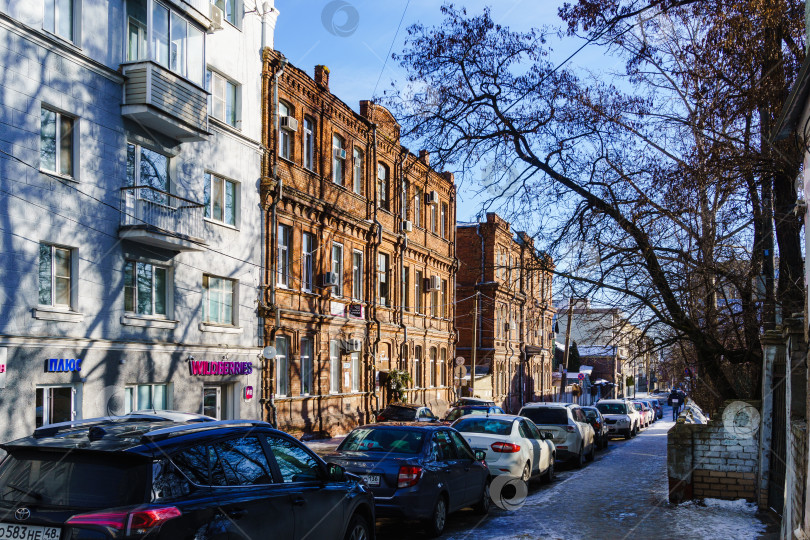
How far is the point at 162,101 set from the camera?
1900cm

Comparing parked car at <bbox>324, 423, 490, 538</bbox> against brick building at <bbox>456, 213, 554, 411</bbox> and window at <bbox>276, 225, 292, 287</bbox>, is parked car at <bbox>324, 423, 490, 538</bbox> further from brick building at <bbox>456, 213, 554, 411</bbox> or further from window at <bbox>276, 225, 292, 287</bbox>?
brick building at <bbox>456, 213, 554, 411</bbox>

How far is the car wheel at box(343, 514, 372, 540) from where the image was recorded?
25.9ft

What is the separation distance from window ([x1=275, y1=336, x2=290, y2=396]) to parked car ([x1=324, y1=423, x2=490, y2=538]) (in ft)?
45.2

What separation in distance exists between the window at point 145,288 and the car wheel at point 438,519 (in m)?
11.3

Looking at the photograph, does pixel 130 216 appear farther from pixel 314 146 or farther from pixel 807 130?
pixel 807 130

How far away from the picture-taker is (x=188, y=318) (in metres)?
21.0

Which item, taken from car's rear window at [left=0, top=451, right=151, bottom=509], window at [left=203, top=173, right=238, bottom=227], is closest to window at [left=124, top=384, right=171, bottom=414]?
window at [left=203, top=173, right=238, bottom=227]

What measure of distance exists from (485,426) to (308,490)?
8.87m

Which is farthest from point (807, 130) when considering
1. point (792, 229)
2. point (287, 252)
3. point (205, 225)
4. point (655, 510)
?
point (287, 252)

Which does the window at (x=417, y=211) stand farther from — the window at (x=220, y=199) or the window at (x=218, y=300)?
the window at (x=218, y=300)

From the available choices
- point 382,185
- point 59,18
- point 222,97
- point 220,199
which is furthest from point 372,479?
point 382,185

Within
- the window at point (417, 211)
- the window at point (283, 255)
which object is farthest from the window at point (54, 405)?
the window at point (417, 211)

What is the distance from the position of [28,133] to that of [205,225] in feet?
20.9

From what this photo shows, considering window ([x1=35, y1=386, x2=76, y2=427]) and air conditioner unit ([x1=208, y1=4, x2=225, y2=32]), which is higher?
air conditioner unit ([x1=208, y1=4, x2=225, y2=32])
